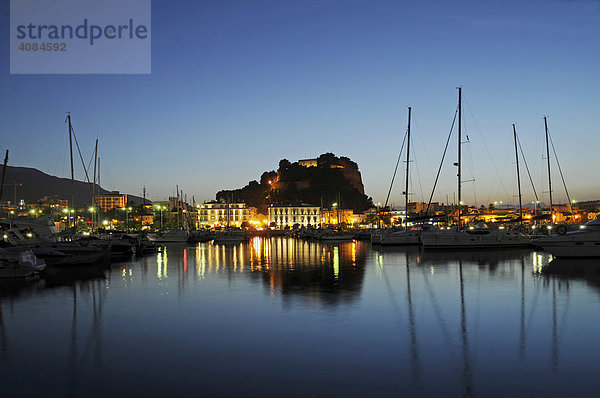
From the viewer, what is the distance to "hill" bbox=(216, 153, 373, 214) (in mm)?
155212

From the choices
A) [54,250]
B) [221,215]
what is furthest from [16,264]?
[221,215]

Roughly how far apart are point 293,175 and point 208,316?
154498 mm

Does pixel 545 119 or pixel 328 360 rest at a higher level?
pixel 545 119

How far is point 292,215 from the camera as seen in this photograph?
14788 centimetres

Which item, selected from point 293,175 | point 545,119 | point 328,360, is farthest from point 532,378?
point 293,175

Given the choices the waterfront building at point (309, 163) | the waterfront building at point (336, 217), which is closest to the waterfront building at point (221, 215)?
the waterfront building at point (336, 217)

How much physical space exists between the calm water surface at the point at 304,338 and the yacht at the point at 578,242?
808cm

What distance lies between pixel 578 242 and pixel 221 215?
425ft

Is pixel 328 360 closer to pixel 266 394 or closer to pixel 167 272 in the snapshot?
pixel 266 394

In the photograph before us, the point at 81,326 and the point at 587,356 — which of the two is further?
the point at 81,326

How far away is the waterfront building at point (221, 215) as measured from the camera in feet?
488

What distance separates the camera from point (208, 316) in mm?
12172

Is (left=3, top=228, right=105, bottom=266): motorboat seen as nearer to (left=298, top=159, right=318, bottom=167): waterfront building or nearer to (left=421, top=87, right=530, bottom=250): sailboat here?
(left=421, top=87, right=530, bottom=250): sailboat

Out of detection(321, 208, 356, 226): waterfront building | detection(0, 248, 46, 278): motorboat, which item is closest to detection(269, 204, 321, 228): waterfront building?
detection(321, 208, 356, 226): waterfront building
